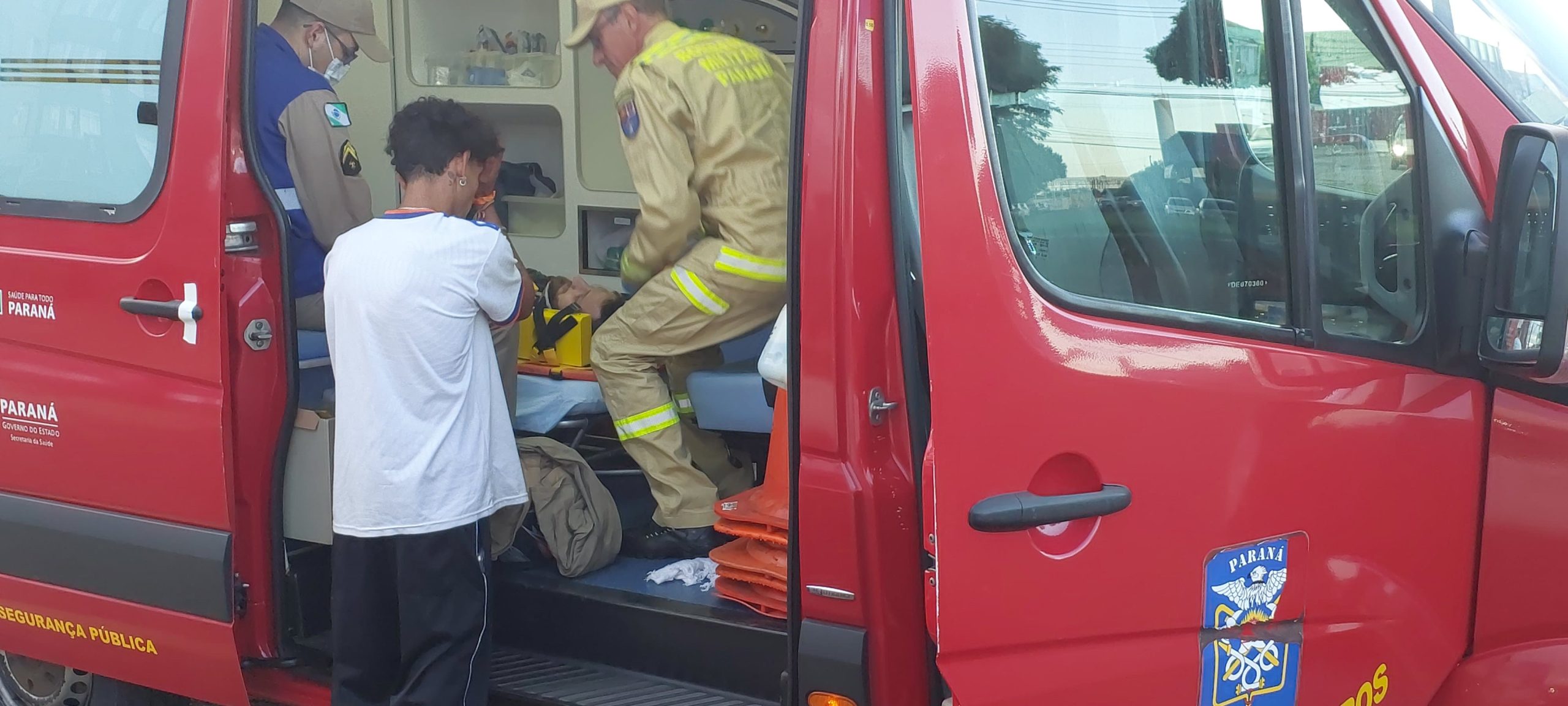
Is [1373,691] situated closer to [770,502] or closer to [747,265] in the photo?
[770,502]

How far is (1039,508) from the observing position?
6.18 feet

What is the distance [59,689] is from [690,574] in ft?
5.48

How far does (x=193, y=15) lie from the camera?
2.72 metres

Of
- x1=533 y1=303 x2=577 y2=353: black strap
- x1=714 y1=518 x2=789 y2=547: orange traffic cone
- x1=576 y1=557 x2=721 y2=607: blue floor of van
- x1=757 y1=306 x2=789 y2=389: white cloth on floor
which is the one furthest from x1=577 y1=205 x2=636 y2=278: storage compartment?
x1=757 y1=306 x2=789 y2=389: white cloth on floor

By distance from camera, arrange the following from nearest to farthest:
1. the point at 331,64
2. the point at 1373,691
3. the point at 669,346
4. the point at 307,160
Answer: the point at 1373,691 → the point at 307,160 → the point at 669,346 → the point at 331,64

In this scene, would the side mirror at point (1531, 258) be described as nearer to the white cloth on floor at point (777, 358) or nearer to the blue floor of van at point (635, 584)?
the white cloth on floor at point (777, 358)

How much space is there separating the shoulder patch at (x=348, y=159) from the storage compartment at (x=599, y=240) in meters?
2.01

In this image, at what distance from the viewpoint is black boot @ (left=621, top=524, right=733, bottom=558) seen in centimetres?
332

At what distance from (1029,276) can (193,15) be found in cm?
187

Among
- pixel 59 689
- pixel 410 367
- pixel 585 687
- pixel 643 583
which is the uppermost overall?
pixel 410 367

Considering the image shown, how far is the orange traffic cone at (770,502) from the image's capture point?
275cm

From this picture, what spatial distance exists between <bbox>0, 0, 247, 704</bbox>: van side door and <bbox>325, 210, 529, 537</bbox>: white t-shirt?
25 centimetres

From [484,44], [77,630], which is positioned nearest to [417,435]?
[77,630]

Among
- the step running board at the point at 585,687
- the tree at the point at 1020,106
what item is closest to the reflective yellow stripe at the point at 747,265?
the step running board at the point at 585,687
